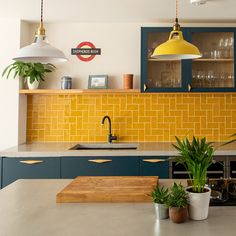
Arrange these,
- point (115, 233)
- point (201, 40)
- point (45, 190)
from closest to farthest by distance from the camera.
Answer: point (115, 233), point (45, 190), point (201, 40)

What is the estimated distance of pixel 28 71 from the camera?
3.71 m

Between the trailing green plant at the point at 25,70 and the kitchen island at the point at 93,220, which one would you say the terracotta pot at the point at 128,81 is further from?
the kitchen island at the point at 93,220

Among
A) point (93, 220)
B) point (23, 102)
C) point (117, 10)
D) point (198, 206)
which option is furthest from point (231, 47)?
point (93, 220)

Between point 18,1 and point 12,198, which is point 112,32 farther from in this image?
point 12,198

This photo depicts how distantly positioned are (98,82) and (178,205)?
274 cm

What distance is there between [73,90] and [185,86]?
4.23ft

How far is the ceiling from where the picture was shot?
3.22 metres

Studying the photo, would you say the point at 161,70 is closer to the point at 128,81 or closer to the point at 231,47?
the point at 128,81

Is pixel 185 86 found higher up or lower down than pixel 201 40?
lower down

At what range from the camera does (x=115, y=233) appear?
A: 1178 mm

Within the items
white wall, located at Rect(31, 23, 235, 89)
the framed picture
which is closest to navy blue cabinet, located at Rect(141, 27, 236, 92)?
white wall, located at Rect(31, 23, 235, 89)

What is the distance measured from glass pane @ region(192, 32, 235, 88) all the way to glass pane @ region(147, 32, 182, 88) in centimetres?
21

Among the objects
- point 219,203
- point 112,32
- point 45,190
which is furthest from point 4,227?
point 112,32

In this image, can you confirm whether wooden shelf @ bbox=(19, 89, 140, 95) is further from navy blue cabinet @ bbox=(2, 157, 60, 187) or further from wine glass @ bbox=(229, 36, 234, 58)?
wine glass @ bbox=(229, 36, 234, 58)
